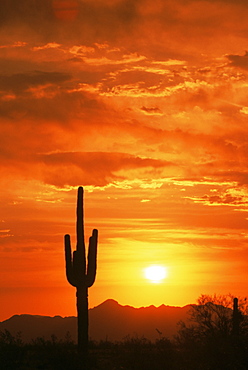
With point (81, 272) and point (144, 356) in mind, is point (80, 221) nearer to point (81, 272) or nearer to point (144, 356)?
point (81, 272)

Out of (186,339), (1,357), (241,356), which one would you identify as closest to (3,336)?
(1,357)

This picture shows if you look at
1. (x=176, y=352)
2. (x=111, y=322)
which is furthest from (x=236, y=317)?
(x=111, y=322)

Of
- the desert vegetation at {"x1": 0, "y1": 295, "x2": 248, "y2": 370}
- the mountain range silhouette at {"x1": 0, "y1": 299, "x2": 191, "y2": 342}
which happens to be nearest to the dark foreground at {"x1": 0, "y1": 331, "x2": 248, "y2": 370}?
the desert vegetation at {"x1": 0, "y1": 295, "x2": 248, "y2": 370}

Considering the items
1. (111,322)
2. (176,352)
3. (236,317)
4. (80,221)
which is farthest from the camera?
(111,322)

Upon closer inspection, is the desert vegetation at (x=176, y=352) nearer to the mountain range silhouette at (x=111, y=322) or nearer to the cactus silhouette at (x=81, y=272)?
the cactus silhouette at (x=81, y=272)

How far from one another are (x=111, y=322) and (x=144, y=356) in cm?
10164

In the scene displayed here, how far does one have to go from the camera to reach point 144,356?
2627 cm

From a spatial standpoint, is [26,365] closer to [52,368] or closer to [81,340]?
[52,368]

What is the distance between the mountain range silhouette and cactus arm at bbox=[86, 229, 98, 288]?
79083mm

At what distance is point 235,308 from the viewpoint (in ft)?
109

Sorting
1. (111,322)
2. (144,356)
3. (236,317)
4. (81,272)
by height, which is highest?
(111,322)

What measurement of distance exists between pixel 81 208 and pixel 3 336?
7.28 meters

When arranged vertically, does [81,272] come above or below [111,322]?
below

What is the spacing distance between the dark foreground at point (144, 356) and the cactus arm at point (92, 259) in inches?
133
